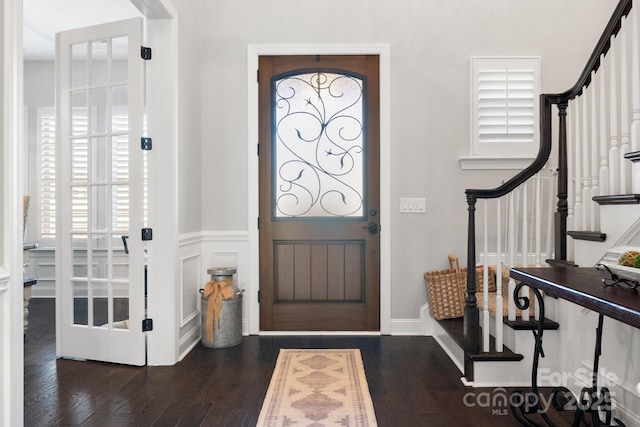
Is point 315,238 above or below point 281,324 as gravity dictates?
above

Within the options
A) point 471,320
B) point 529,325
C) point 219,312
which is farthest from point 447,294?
point 219,312

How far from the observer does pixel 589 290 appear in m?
1.37

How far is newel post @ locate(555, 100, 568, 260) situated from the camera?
237cm

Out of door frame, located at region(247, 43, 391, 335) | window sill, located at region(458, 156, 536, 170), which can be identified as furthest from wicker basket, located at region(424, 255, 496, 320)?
window sill, located at region(458, 156, 536, 170)

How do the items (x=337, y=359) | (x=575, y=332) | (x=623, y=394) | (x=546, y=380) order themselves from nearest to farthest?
(x=623, y=394) < (x=575, y=332) < (x=546, y=380) < (x=337, y=359)

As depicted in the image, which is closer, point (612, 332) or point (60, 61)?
point (612, 332)

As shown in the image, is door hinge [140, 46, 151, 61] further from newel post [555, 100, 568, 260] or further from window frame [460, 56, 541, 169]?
newel post [555, 100, 568, 260]

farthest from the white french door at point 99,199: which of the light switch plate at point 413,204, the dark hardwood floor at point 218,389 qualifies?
the light switch plate at point 413,204

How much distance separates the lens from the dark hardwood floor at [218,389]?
2.07m

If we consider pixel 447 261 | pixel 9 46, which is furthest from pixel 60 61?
pixel 447 261

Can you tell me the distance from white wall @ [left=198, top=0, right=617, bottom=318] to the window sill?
0.18 ft

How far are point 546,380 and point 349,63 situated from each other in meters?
2.70

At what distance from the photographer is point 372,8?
11.4 feet

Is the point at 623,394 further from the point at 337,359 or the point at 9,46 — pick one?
the point at 9,46
